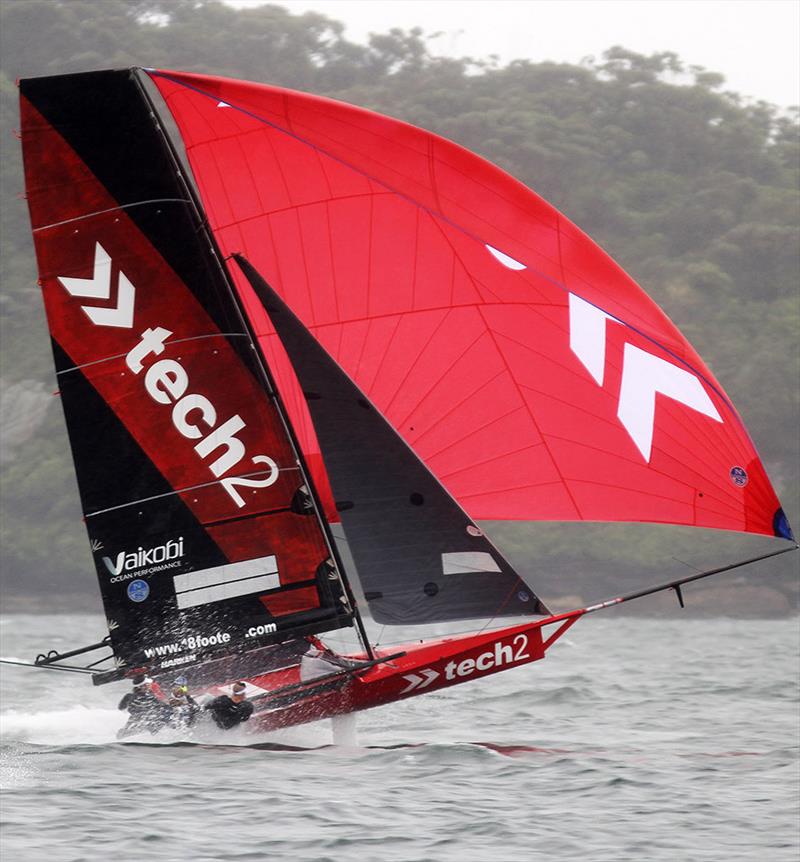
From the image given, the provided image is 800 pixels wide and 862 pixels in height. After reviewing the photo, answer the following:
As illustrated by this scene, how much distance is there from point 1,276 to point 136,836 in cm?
4328

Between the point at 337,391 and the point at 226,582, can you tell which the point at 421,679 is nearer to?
the point at 226,582

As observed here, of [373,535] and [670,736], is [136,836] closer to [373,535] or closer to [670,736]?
[373,535]

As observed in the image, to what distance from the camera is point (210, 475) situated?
9.32 metres

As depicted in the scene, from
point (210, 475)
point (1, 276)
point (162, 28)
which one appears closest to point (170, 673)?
point (210, 475)

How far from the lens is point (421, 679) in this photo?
9289mm

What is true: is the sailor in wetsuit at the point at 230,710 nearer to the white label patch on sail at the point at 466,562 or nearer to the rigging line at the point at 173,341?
the white label patch on sail at the point at 466,562

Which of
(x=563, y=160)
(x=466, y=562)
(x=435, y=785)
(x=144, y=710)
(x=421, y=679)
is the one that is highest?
(x=563, y=160)

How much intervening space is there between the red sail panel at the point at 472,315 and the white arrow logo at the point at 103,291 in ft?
3.20

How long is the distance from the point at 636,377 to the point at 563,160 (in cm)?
4219

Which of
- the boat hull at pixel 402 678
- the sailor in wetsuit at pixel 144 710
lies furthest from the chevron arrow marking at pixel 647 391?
the sailor in wetsuit at pixel 144 710

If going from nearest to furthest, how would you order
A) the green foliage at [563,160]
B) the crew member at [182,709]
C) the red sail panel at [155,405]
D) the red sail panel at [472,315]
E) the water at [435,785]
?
the water at [435,785], the red sail panel at [155,405], the red sail panel at [472,315], the crew member at [182,709], the green foliage at [563,160]

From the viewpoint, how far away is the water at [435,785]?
6.82m

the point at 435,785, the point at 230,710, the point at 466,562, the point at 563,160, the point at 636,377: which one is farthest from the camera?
the point at 563,160

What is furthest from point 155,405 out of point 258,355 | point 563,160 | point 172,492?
point 563,160
